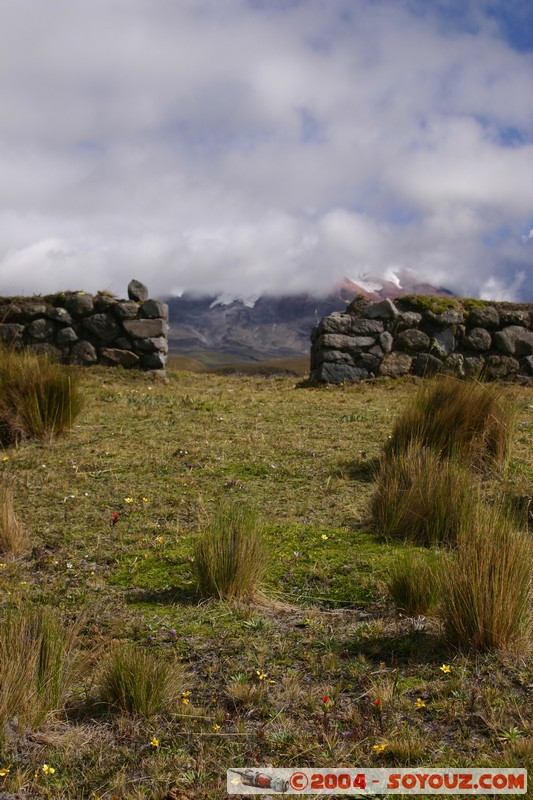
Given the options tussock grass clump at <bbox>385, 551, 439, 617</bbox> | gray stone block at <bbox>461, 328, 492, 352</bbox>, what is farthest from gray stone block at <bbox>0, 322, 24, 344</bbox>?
tussock grass clump at <bbox>385, 551, 439, 617</bbox>

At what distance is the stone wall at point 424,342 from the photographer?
1196 cm

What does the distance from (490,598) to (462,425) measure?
3.09 metres

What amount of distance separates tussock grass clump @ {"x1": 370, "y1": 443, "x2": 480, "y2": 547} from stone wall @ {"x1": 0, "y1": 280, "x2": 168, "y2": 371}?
785cm

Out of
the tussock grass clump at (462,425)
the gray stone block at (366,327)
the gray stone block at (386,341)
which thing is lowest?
the tussock grass clump at (462,425)

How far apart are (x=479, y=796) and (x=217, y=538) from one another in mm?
1883

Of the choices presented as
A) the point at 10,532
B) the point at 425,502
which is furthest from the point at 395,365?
the point at 10,532

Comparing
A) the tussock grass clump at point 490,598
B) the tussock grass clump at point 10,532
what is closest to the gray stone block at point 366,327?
the tussock grass clump at point 10,532

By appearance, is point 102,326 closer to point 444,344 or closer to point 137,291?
point 137,291

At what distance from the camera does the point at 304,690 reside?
2.96 meters

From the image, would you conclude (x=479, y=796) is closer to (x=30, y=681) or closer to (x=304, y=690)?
(x=304, y=690)

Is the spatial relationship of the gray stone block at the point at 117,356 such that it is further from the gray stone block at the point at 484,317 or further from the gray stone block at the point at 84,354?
the gray stone block at the point at 484,317

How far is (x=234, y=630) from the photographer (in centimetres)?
→ 349

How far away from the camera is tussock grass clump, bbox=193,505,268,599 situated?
3.83 metres

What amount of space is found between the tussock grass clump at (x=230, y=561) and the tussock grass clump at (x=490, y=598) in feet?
3.49
